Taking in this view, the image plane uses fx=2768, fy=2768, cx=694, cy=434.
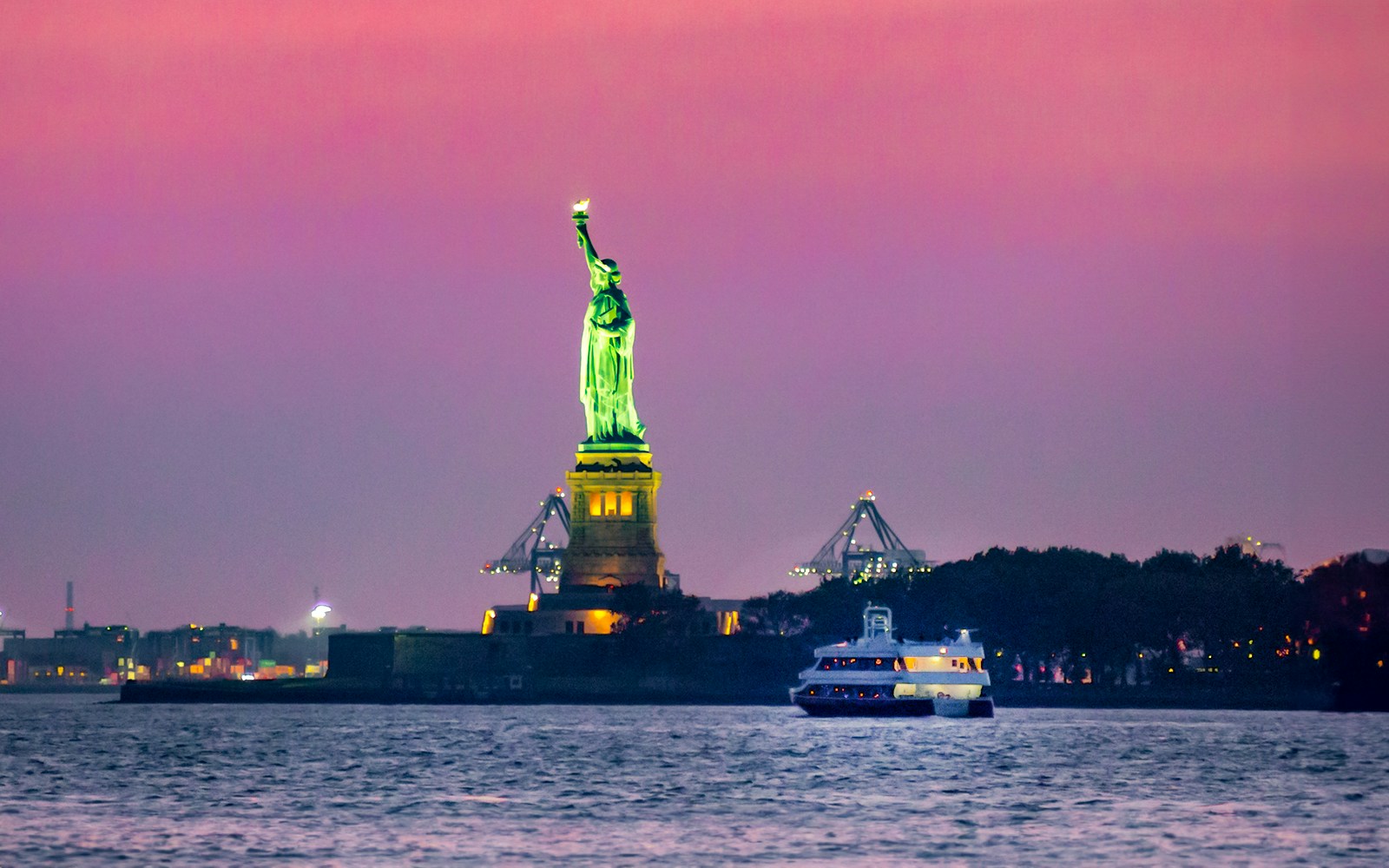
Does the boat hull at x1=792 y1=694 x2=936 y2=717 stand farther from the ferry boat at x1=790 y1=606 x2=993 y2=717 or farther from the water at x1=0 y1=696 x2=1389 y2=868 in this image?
the water at x1=0 y1=696 x2=1389 y2=868

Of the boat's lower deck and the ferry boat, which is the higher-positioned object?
the ferry boat

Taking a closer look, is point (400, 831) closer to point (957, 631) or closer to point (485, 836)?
point (485, 836)

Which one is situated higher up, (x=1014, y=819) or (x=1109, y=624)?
(x=1109, y=624)

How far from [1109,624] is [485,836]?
119 m

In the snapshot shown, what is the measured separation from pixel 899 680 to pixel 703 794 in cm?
6339

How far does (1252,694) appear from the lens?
612 feet

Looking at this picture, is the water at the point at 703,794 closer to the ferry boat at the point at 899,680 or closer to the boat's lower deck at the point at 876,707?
the boat's lower deck at the point at 876,707

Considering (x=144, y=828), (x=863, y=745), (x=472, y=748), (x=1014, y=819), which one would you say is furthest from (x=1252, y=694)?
(x=144, y=828)

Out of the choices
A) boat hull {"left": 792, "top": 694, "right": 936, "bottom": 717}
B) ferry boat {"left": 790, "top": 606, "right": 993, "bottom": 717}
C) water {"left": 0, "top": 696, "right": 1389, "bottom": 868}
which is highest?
ferry boat {"left": 790, "top": 606, "right": 993, "bottom": 717}

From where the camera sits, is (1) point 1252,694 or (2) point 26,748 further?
(1) point 1252,694

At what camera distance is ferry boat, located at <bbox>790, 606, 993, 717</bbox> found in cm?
15612

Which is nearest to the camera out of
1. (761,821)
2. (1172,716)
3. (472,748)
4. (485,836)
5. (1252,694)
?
(485,836)

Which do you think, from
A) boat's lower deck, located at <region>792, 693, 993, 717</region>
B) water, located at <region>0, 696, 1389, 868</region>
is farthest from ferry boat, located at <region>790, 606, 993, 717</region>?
water, located at <region>0, 696, 1389, 868</region>

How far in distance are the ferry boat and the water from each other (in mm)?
3125
